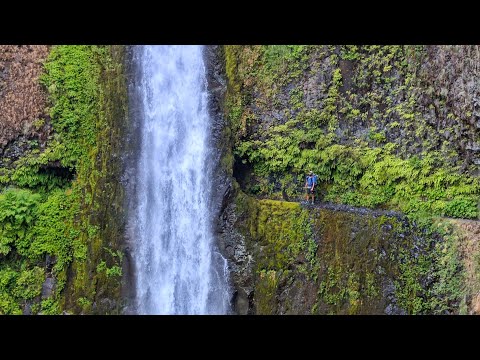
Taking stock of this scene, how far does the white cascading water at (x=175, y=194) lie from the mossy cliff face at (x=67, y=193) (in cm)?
70

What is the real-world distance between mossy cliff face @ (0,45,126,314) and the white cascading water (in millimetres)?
695

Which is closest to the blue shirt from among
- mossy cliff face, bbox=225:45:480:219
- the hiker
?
the hiker

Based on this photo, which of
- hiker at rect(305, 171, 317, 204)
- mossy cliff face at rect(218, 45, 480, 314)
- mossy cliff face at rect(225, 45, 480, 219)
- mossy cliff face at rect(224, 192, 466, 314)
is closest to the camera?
mossy cliff face at rect(224, 192, 466, 314)

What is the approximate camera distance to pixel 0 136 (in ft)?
41.5

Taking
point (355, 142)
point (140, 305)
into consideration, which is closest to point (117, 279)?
point (140, 305)

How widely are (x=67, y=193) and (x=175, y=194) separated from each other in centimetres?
303

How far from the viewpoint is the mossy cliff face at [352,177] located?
10289mm

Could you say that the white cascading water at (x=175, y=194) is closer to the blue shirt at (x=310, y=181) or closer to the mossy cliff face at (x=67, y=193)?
the mossy cliff face at (x=67, y=193)

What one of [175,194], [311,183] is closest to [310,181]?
[311,183]

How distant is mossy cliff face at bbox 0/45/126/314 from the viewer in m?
12.1

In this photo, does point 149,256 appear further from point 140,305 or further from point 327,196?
point 327,196

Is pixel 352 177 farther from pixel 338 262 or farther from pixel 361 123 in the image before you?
pixel 338 262

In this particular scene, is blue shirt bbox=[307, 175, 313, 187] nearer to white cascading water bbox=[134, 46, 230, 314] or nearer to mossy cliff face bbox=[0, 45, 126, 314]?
white cascading water bbox=[134, 46, 230, 314]

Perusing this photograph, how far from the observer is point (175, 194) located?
40.6ft
